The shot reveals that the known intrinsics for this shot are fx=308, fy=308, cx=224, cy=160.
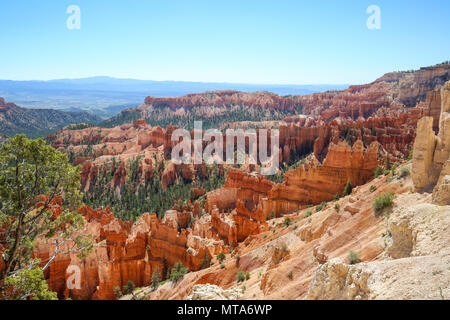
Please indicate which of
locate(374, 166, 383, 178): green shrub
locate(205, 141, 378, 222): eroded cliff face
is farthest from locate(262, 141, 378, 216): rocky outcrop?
locate(374, 166, 383, 178): green shrub

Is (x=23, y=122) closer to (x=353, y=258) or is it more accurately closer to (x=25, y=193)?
(x=25, y=193)

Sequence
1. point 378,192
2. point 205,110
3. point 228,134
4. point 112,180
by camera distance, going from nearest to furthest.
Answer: point 378,192
point 112,180
point 228,134
point 205,110

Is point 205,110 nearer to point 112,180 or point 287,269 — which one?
point 112,180

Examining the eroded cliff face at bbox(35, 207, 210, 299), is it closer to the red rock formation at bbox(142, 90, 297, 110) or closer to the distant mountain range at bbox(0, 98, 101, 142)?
the red rock formation at bbox(142, 90, 297, 110)

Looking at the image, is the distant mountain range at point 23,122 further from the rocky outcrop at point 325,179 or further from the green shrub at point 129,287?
the rocky outcrop at point 325,179

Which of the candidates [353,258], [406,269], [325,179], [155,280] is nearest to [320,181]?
[325,179]

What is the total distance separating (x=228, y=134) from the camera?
78125 millimetres

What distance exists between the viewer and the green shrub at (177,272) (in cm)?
2384

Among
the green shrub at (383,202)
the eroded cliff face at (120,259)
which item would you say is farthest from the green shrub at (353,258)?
the eroded cliff face at (120,259)

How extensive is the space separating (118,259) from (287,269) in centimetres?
1995

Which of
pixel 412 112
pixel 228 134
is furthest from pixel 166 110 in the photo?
pixel 412 112

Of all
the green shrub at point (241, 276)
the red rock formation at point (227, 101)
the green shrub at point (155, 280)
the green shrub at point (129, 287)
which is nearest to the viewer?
the green shrub at point (241, 276)

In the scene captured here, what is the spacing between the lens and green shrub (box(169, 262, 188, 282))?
23837 millimetres
